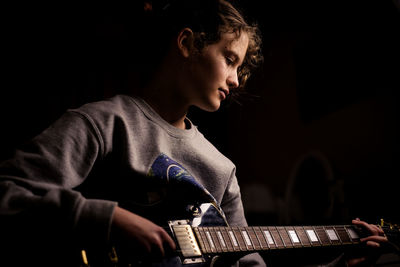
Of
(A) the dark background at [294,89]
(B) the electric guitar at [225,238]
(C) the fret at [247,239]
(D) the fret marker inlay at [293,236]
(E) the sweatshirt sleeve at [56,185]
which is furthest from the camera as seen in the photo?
(A) the dark background at [294,89]

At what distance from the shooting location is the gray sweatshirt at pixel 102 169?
618 mm

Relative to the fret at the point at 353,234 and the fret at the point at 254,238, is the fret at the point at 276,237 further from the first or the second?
the fret at the point at 353,234

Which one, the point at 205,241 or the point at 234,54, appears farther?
the point at 234,54

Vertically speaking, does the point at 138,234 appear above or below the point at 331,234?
above

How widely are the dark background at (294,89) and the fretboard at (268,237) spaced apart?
60cm

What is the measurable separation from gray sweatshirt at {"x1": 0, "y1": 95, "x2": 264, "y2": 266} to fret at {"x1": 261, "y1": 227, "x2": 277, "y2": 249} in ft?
0.58

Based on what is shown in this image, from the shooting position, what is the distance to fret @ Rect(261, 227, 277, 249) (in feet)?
2.82

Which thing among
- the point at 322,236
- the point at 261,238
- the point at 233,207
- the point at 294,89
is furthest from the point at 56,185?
the point at 294,89

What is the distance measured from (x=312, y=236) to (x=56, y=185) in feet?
2.13

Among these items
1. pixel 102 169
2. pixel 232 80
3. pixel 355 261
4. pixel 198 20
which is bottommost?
pixel 355 261

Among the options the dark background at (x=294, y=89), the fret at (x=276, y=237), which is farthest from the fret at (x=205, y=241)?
the dark background at (x=294, y=89)

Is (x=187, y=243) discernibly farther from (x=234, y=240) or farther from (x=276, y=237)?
Answer: (x=276, y=237)

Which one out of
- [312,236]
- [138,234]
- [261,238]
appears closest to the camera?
[138,234]

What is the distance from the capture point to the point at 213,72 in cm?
98
